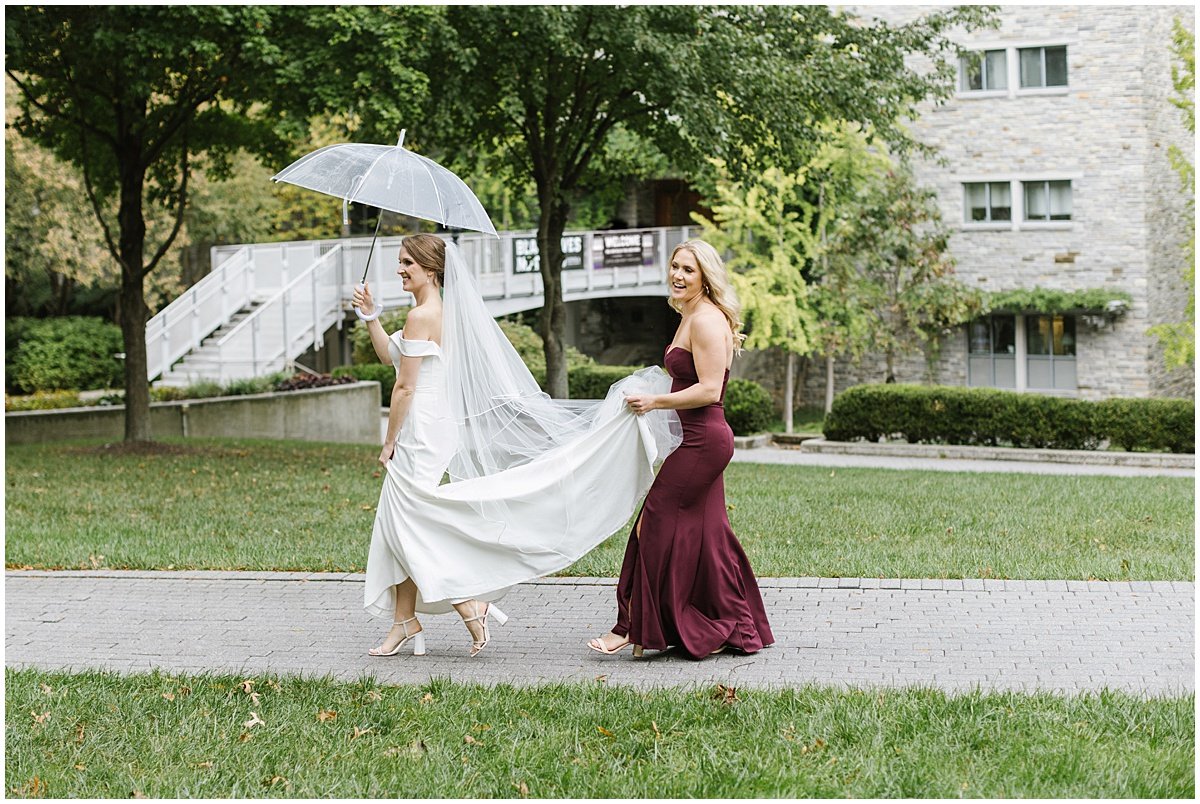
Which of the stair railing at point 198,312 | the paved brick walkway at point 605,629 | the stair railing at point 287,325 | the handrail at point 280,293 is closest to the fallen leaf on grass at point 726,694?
the paved brick walkway at point 605,629

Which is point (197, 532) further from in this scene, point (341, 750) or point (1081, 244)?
point (1081, 244)

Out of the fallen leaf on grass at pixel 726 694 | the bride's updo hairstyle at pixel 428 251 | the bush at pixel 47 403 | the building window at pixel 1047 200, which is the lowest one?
the fallen leaf on grass at pixel 726 694

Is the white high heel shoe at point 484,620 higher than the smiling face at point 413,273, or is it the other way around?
the smiling face at point 413,273

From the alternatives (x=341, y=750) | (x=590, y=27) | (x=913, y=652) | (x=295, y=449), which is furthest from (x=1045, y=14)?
(x=341, y=750)

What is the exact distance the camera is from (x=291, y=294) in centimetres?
2925

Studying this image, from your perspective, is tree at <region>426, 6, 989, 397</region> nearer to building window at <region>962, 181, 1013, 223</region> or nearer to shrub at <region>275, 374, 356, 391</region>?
shrub at <region>275, 374, 356, 391</region>

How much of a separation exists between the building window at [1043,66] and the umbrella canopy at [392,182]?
26573 mm

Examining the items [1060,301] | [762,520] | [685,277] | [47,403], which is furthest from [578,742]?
[1060,301]

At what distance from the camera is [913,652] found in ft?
22.7

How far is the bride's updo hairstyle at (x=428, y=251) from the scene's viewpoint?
269 inches

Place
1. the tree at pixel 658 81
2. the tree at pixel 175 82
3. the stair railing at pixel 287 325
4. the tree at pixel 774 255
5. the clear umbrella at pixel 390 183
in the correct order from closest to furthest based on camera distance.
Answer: the clear umbrella at pixel 390 183 < the tree at pixel 175 82 < the tree at pixel 658 81 < the stair railing at pixel 287 325 < the tree at pixel 774 255

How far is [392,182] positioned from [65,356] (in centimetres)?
2564

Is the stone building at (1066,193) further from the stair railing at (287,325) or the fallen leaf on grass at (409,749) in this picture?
the fallen leaf on grass at (409,749)

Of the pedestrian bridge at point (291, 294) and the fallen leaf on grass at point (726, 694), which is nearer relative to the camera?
the fallen leaf on grass at point (726, 694)
